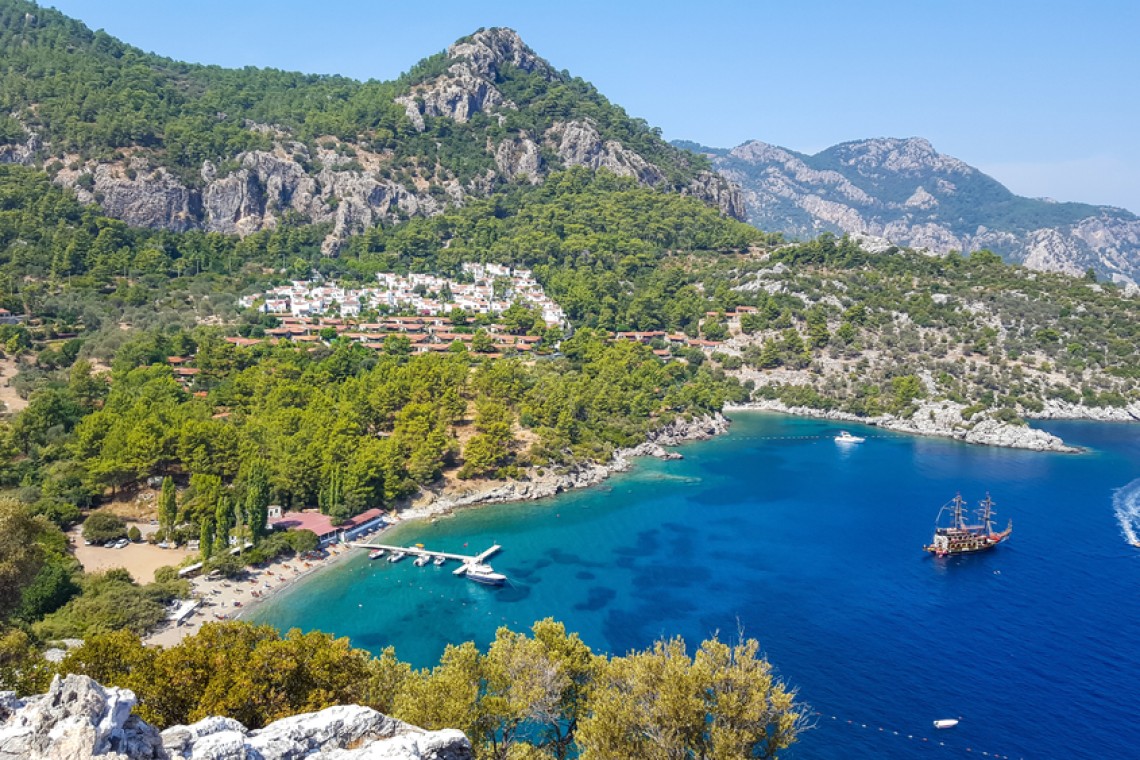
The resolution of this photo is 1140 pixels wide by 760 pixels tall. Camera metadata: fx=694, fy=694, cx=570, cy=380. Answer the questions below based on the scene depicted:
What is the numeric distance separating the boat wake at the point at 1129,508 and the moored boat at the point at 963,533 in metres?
6.69

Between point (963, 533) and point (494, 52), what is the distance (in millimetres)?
136186

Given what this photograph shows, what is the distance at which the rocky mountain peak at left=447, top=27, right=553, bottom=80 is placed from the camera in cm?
14162

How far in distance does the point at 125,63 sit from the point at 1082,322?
6362 inches

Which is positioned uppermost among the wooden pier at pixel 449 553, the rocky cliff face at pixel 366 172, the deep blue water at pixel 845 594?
the rocky cliff face at pixel 366 172

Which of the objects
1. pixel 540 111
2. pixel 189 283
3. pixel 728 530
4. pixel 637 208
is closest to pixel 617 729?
pixel 728 530

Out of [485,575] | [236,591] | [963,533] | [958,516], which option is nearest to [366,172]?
[236,591]

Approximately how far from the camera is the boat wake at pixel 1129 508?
144 feet

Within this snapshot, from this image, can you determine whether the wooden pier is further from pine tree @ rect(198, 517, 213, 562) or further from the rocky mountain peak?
the rocky mountain peak

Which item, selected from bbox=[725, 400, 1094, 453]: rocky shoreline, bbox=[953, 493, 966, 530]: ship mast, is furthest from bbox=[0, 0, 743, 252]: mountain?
bbox=[953, 493, 966, 530]: ship mast

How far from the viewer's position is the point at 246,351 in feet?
203

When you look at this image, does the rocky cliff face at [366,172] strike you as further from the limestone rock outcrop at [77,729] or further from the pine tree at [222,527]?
the limestone rock outcrop at [77,729]

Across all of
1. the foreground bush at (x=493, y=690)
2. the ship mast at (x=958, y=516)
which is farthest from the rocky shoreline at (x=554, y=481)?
the foreground bush at (x=493, y=690)

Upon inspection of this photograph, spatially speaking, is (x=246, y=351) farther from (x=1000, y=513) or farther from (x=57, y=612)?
(x=1000, y=513)

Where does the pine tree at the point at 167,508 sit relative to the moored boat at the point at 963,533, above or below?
above
